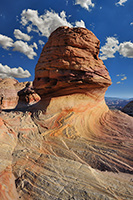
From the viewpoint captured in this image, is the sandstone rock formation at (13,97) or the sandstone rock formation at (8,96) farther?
the sandstone rock formation at (8,96)

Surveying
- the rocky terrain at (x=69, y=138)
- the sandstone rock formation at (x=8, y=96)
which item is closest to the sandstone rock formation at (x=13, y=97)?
the sandstone rock formation at (x=8, y=96)

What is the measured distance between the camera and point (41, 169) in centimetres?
421

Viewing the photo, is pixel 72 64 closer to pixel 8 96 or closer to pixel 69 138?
pixel 69 138

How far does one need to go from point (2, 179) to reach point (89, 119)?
592 cm

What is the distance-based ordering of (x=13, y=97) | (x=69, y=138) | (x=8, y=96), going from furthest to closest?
(x=13, y=97), (x=8, y=96), (x=69, y=138)

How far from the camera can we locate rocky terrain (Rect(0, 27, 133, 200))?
360 cm

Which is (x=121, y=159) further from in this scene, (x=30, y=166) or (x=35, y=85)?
(x=35, y=85)

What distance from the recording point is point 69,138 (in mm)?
→ 6230

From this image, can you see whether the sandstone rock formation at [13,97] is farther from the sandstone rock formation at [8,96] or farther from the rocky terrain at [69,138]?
the rocky terrain at [69,138]

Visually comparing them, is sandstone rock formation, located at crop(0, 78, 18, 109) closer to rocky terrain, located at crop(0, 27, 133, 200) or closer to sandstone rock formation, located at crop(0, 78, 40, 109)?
sandstone rock formation, located at crop(0, 78, 40, 109)

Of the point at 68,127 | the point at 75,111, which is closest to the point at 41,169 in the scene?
the point at 68,127

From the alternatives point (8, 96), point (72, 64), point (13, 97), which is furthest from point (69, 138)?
point (8, 96)

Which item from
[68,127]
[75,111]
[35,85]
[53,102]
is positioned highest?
[35,85]

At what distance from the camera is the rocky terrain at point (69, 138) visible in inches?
142
